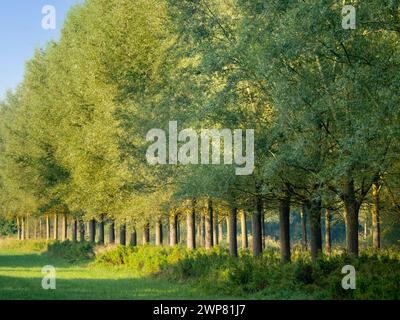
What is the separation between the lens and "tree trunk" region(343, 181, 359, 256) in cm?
2003

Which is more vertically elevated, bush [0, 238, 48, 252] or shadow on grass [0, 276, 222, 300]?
shadow on grass [0, 276, 222, 300]

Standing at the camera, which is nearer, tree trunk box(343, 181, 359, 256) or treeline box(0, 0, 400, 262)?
treeline box(0, 0, 400, 262)

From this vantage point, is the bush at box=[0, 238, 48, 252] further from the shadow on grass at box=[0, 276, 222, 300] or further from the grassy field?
the shadow on grass at box=[0, 276, 222, 300]

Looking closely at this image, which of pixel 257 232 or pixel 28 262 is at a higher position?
pixel 257 232

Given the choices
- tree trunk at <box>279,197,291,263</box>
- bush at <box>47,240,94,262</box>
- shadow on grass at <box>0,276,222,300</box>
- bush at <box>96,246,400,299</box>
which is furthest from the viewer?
bush at <box>47,240,94,262</box>

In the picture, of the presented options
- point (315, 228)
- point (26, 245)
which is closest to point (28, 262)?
point (26, 245)

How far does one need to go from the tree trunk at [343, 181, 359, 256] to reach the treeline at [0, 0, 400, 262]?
42 millimetres

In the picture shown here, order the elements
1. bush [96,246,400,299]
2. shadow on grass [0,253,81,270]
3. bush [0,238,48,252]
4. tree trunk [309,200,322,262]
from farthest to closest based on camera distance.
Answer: bush [0,238,48,252] < shadow on grass [0,253,81,270] < tree trunk [309,200,322,262] < bush [96,246,400,299]

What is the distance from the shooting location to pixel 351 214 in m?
20.3

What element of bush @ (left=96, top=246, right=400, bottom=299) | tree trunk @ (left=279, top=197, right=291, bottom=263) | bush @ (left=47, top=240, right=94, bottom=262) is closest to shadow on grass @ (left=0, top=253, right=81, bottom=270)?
bush @ (left=47, top=240, right=94, bottom=262)

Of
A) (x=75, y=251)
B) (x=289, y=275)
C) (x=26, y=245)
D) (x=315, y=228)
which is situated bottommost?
(x=26, y=245)

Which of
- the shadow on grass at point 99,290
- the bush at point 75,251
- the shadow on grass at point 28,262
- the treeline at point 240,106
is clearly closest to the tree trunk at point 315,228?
the treeline at point 240,106

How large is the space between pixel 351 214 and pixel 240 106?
5128 mm

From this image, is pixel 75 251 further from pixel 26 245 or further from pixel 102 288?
pixel 26 245
